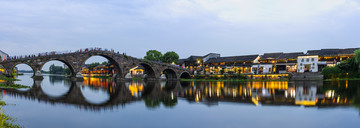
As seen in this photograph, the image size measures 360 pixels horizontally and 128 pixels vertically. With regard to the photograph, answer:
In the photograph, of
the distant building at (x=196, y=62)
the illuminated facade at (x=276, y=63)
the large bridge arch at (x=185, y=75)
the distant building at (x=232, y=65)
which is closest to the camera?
the illuminated facade at (x=276, y=63)

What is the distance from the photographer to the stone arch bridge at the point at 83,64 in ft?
194

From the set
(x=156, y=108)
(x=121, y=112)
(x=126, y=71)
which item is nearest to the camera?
(x=121, y=112)

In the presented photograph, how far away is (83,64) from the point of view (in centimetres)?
6525

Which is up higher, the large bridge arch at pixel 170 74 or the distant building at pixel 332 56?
the distant building at pixel 332 56

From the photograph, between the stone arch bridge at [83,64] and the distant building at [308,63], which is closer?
the stone arch bridge at [83,64]

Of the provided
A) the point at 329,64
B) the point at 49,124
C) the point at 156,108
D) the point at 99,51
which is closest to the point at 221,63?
the point at 329,64


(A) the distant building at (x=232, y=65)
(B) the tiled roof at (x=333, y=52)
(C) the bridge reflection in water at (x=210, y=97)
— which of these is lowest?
(C) the bridge reflection in water at (x=210, y=97)

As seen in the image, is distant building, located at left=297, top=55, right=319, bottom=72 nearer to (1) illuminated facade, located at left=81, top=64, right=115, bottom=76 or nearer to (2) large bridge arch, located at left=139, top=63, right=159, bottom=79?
(2) large bridge arch, located at left=139, top=63, right=159, bottom=79

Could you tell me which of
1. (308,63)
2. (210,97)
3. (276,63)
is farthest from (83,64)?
(308,63)

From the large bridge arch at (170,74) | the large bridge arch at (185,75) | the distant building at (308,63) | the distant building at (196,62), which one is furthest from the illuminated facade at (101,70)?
the distant building at (308,63)

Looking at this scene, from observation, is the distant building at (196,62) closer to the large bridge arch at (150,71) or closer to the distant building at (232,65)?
the distant building at (232,65)

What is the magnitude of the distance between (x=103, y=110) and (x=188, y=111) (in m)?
6.63

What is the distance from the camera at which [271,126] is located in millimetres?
14000

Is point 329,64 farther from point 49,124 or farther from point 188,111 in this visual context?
point 49,124
